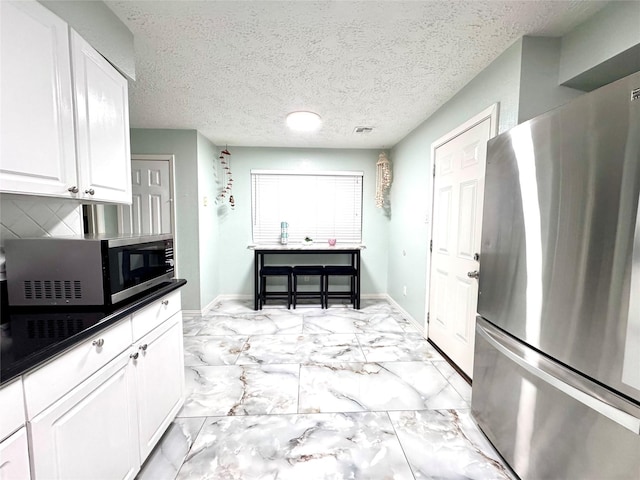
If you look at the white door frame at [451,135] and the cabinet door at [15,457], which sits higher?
the white door frame at [451,135]

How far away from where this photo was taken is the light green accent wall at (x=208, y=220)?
337cm

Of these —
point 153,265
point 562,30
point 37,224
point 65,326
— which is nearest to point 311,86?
point 562,30

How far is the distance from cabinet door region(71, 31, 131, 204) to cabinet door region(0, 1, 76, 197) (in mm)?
44

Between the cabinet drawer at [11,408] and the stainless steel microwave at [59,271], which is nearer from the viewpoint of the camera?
the cabinet drawer at [11,408]

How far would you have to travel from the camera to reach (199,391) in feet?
6.33

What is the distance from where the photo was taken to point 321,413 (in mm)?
1704

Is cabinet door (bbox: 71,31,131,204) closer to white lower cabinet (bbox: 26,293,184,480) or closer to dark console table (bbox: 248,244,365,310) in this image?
white lower cabinet (bbox: 26,293,184,480)

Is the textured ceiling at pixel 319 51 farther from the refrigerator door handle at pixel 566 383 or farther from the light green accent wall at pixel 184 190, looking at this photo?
the refrigerator door handle at pixel 566 383

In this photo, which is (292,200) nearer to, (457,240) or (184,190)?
(184,190)

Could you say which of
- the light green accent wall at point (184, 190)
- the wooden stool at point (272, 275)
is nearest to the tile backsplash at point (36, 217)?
the light green accent wall at point (184, 190)

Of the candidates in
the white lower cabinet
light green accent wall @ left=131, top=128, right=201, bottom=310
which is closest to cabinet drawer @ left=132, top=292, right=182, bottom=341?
the white lower cabinet

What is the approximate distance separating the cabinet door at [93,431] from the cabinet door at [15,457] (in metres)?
0.02

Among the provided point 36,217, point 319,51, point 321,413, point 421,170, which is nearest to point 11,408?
point 36,217

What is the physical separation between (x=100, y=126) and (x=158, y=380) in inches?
53.4
